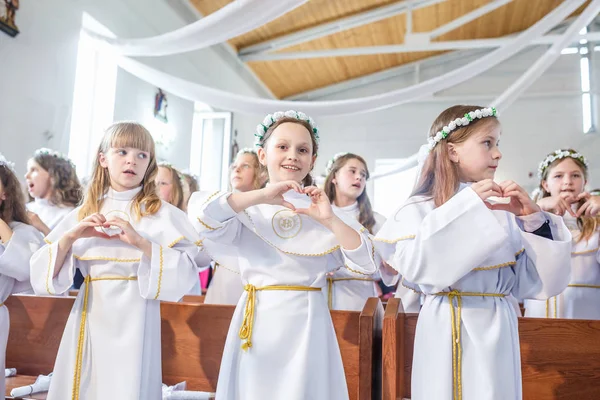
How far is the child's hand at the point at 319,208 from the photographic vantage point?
2.06 meters

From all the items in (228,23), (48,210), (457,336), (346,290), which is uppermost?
A: (228,23)

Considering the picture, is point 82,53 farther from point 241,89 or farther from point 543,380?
point 543,380

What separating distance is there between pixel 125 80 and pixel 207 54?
2.45m

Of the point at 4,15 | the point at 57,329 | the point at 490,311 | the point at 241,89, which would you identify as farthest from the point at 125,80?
the point at 490,311

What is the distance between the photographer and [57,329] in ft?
10.2

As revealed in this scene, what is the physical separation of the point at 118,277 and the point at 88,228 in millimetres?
231

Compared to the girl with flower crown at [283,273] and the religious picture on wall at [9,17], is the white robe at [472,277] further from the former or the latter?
the religious picture on wall at [9,17]

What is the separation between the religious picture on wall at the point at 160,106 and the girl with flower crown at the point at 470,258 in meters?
6.24

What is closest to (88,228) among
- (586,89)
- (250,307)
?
(250,307)

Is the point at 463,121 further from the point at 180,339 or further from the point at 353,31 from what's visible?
the point at 353,31

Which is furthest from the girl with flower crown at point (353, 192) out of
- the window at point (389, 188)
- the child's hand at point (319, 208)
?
the window at point (389, 188)

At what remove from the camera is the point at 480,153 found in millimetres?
2105

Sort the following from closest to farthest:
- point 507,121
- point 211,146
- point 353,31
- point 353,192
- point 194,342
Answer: point 194,342, point 353,192, point 353,31, point 211,146, point 507,121

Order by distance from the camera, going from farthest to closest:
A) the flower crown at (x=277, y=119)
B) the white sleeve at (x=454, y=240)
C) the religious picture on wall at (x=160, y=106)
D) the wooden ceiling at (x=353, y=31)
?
the wooden ceiling at (x=353, y=31)
the religious picture on wall at (x=160, y=106)
the flower crown at (x=277, y=119)
the white sleeve at (x=454, y=240)
